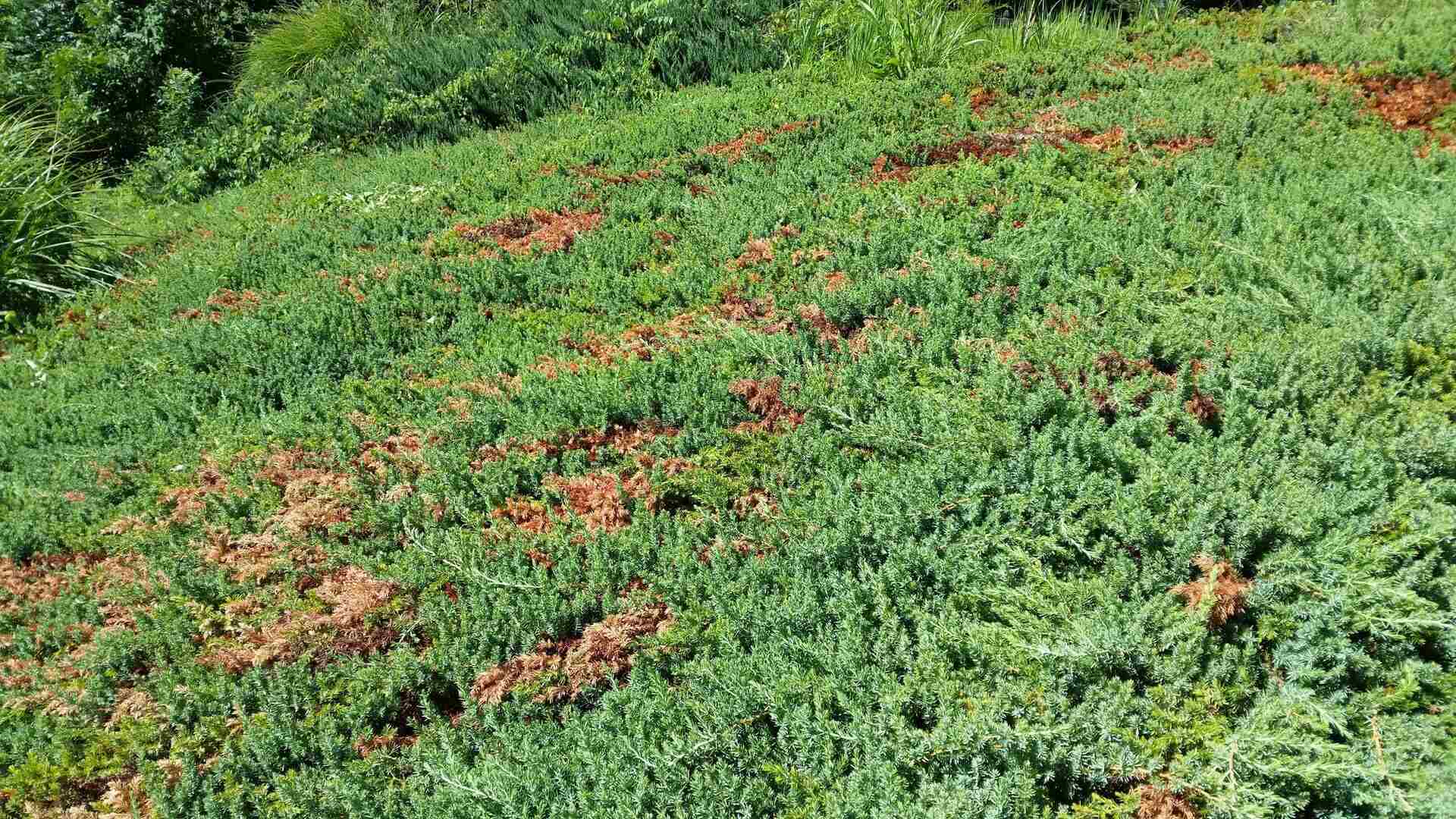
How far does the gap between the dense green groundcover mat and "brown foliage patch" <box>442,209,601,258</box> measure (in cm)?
9

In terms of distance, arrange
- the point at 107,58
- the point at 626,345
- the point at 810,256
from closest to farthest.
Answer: the point at 626,345 < the point at 810,256 < the point at 107,58

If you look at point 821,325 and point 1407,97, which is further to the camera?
point 1407,97

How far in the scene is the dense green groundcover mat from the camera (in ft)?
8.49

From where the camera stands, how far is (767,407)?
432 centimetres

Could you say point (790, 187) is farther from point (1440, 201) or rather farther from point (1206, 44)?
point (1206, 44)

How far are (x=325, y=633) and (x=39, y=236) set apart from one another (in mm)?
5777

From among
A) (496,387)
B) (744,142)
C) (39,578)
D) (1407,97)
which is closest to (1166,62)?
(1407,97)

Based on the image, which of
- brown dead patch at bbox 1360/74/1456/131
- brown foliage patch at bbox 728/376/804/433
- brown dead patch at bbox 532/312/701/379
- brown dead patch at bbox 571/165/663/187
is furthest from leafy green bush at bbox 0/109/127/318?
brown dead patch at bbox 1360/74/1456/131

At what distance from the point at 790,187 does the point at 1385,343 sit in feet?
12.6

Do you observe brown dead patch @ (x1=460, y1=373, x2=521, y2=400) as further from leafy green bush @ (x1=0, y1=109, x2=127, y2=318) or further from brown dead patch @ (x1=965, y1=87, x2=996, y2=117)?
brown dead patch @ (x1=965, y1=87, x2=996, y2=117)

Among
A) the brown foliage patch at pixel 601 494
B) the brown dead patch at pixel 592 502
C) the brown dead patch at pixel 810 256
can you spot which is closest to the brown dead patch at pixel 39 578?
the brown dead patch at pixel 592 502

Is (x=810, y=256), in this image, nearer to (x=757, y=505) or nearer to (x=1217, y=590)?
(x=757, y=505)

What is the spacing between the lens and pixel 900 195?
5961mm

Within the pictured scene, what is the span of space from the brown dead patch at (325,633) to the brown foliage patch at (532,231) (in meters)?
3.15
